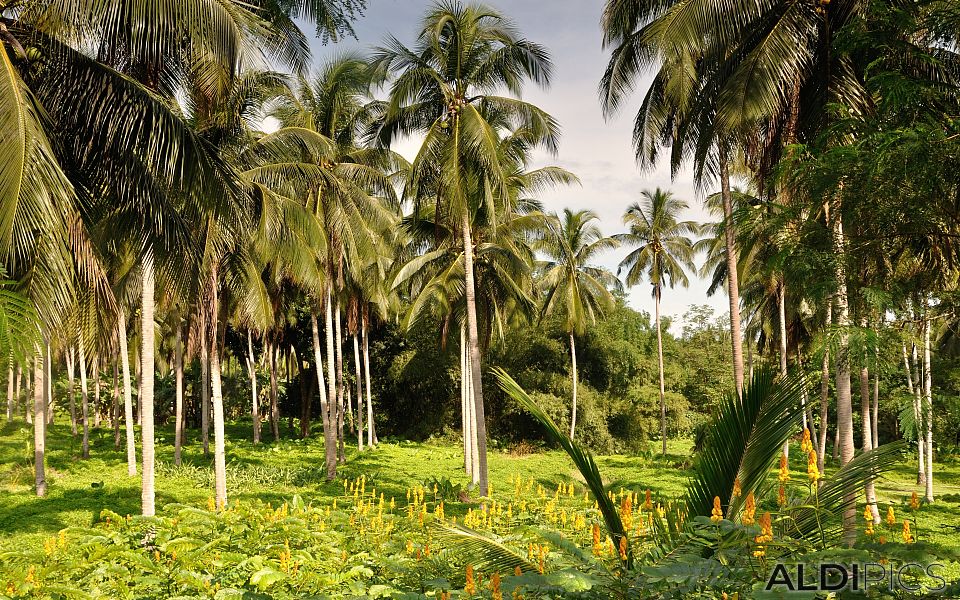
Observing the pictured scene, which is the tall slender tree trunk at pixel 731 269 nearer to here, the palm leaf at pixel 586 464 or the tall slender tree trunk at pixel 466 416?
the tall slender tree trunk at pixel 466 416

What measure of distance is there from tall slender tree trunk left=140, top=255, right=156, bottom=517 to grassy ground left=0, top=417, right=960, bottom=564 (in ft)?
6.25

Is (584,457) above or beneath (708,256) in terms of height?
beneath

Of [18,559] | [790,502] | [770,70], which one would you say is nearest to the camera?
[790,502]

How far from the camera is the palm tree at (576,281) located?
24.7 metres

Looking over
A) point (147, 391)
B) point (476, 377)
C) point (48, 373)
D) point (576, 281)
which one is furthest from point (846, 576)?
point (576, 281)

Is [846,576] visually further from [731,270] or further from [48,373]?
[48,373]

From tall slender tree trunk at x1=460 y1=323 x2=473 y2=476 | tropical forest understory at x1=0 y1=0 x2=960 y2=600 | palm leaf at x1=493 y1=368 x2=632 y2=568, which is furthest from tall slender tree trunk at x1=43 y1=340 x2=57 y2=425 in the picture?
tall slender tree trunk at x1=460 y1=323 x2=473 y2=476

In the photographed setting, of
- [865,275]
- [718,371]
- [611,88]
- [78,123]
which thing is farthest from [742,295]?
[78,123]

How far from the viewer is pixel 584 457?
110 inches

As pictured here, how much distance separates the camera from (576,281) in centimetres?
2531

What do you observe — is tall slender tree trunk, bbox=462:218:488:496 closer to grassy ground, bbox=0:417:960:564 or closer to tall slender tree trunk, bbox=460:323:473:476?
grassy ground, bbox=0:417:960:564

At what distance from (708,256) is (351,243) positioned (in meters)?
16.1

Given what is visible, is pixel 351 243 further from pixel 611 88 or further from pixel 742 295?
pixel 742 295

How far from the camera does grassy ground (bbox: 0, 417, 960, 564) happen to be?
11.7 meters
